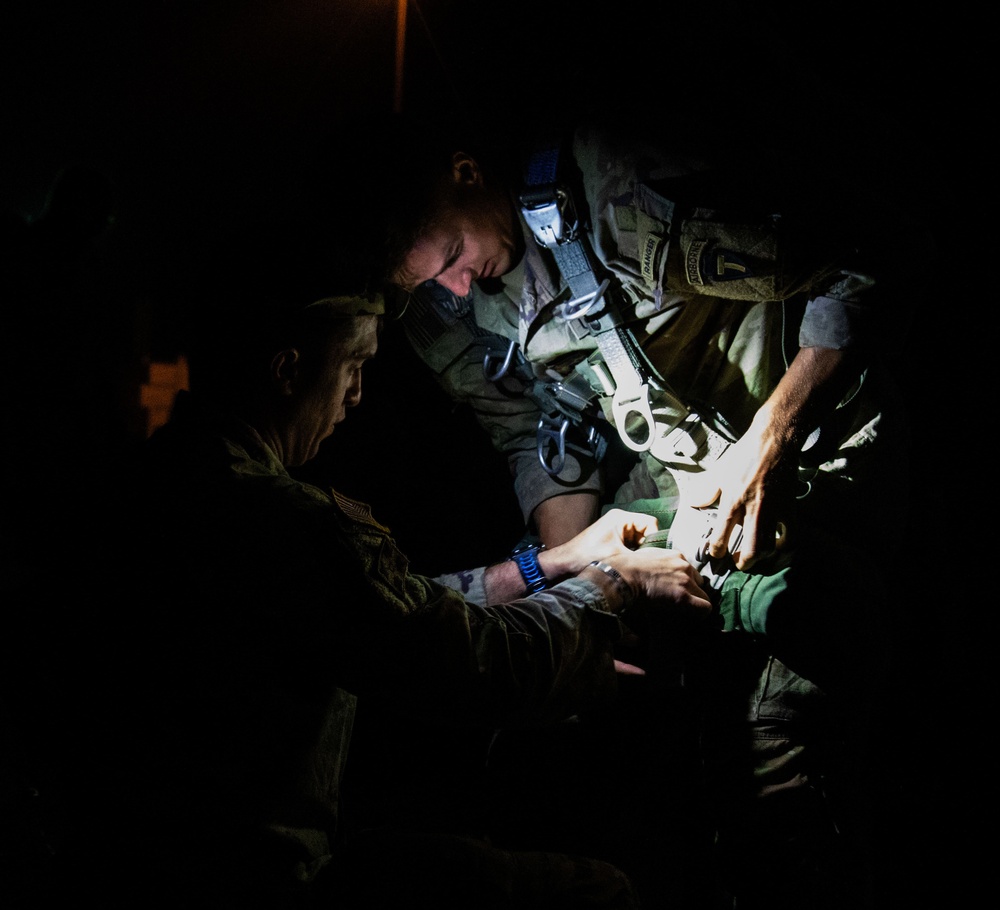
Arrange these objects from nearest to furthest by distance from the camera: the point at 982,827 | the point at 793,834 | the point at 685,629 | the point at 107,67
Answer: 1. the point at 685,629
2. the point at 793,834
3. the point at 107,67
4. the point at 982,827

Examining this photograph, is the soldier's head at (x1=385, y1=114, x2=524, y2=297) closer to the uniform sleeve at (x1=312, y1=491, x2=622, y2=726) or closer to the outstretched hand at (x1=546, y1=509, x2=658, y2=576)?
the uniform sleeve at (x1=312, y1=491, x2=622, y2=726)

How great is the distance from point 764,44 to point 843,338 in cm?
101

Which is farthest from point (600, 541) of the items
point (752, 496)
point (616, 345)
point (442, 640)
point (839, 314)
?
point (839, 314)

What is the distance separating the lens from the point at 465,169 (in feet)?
7.86

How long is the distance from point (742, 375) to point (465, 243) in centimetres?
104

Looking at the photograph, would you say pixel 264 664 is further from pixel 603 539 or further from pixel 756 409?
pixel 756 409

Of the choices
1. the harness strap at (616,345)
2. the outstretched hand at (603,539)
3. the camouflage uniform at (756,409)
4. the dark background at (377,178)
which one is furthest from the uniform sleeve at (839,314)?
the outstretched hand at (603,539)

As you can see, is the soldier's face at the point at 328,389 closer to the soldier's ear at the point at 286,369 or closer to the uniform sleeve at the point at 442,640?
the soldier's ear at the point at 286,369

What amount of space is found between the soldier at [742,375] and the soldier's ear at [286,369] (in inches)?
17.0

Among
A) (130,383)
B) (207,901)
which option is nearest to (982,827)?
(207,901)

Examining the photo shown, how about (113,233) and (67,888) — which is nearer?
(67,888)

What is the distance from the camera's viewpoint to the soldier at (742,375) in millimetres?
2078

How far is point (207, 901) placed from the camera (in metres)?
1.53

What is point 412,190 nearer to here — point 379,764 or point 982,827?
point 379,764
